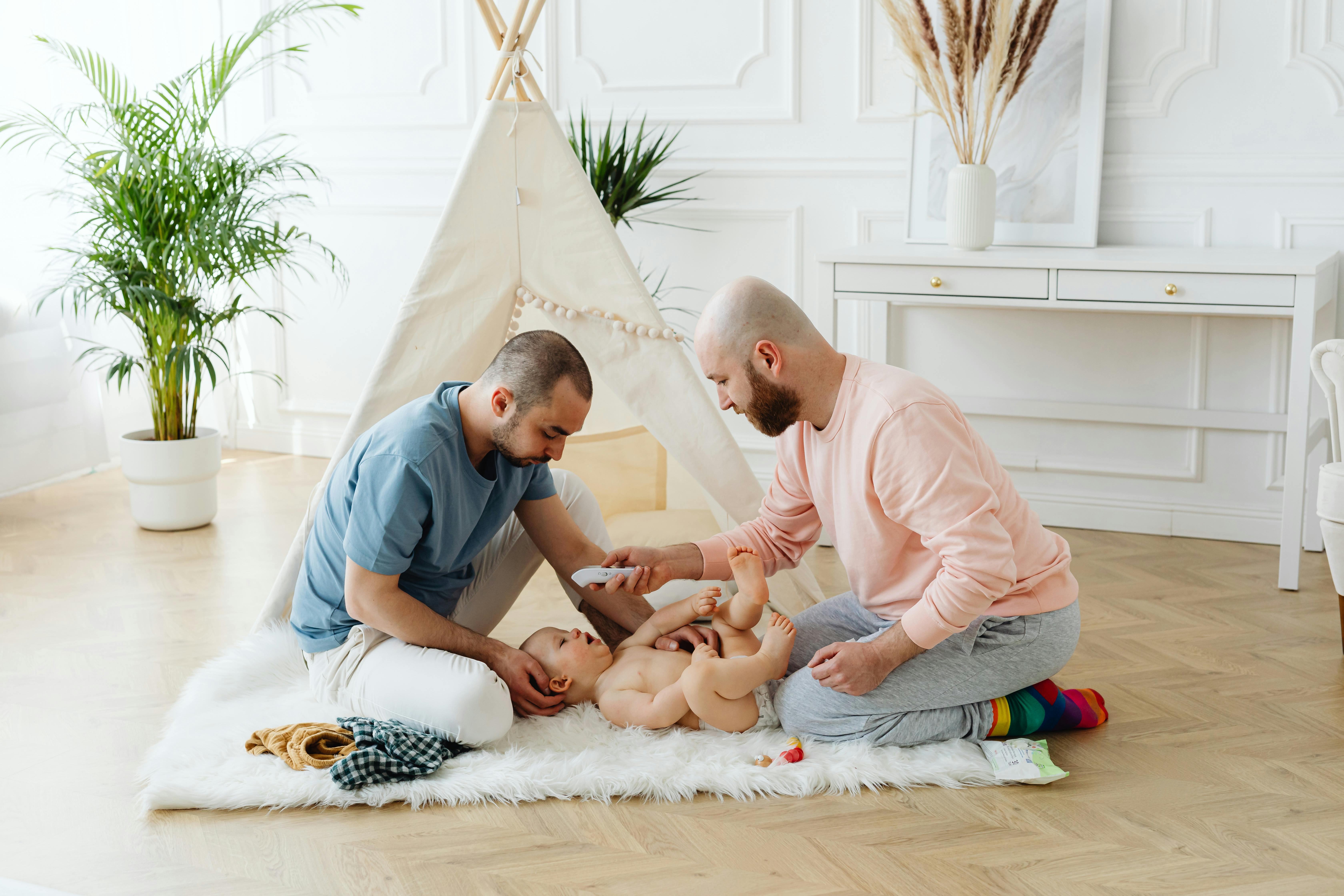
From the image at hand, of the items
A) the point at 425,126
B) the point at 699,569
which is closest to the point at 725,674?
the point at 699,569

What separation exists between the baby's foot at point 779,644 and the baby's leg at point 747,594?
0.12 feet

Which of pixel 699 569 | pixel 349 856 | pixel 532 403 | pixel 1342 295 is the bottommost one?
pixel 349 856

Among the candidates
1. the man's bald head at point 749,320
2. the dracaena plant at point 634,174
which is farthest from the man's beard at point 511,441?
the dracaena plant at point 634,174

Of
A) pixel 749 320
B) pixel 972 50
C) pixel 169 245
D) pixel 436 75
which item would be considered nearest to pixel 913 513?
pixel 749 320

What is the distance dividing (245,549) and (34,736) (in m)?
1.20

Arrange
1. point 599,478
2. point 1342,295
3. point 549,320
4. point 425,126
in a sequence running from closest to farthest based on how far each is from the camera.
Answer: point 549,320, point 599,478, point 1342,295, point 425,126

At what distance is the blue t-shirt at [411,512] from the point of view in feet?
6.50

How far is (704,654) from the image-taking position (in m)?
2.09

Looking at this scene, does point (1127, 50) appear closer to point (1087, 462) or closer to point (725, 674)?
point (1087, 462)

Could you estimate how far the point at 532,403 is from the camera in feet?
6.47

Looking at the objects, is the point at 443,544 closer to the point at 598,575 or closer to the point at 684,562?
the point at 598,575

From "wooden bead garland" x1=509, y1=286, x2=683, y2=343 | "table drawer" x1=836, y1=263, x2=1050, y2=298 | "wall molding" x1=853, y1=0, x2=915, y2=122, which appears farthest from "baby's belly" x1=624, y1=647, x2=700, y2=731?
"wall molding" x1=853, y1=0, x2=915, y2=122

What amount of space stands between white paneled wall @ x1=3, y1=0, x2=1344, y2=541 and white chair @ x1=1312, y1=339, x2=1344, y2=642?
0.66m

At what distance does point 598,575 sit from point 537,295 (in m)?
0.68
